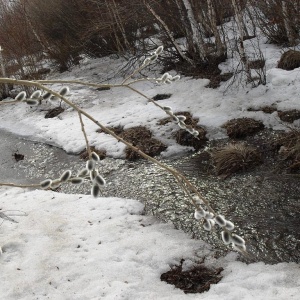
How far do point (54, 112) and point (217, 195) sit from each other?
594cm

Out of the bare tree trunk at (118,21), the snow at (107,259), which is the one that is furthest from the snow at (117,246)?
the bare tree trunk at (118,21)

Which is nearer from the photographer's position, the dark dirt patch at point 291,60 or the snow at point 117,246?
the snow at point 117,246

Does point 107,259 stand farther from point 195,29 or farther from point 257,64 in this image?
point 195,29

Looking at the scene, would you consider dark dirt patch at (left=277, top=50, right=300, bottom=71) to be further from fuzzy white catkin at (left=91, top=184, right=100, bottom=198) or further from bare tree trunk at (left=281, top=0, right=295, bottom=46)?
fuzzy white catkin at (left=91, top=184, right=100, bottom=198)

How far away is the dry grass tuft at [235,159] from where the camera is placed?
17.1ft

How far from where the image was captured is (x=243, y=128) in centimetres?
617

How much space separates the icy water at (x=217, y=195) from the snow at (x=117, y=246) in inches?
7.7

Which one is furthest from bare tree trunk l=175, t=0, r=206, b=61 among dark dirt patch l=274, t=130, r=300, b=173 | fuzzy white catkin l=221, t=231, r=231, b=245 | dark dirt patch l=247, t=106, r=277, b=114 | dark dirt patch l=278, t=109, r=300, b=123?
fuzzy white catkin l=221, t=231, r=231, b=245

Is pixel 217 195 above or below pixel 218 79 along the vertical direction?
below

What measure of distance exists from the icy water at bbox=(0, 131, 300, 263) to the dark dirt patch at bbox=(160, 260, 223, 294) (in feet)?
0.93

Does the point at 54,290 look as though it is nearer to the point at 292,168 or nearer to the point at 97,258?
the point at 97,258

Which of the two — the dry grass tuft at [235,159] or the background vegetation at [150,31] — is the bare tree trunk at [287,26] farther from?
the dry grass tuft at [235,159]

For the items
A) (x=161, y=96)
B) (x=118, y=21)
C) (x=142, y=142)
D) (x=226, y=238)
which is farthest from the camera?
(x=118, y=21)

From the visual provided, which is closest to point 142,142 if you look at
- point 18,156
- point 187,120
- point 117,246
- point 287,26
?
point 187,120
